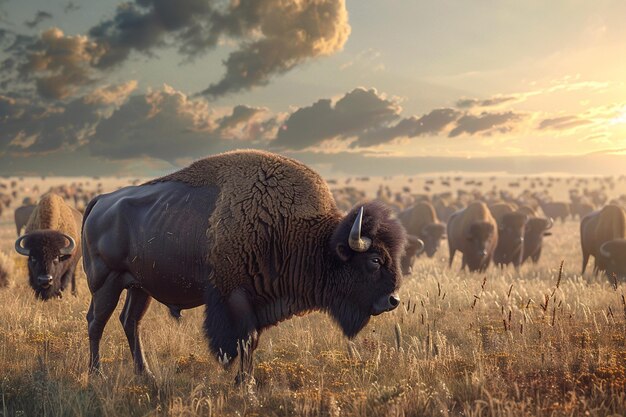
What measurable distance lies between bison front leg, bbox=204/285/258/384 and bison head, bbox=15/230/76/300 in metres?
5.39

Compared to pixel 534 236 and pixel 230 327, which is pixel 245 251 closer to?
pixel 230 327

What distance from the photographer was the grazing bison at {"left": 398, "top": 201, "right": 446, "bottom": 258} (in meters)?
22.0

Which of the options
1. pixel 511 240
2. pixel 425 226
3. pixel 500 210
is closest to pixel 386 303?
pixel 511 240

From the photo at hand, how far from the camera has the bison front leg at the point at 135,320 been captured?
6188mm

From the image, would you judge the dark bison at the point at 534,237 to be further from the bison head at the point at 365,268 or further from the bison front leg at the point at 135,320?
the bison front leg at the point at 135,320

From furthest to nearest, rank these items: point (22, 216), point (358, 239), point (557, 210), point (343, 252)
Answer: point (557, 210) → point (22, 216) → point (343, 252) → point (358, 239)

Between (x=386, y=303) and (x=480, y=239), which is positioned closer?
(x=386, y=303)

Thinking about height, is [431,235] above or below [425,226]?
below

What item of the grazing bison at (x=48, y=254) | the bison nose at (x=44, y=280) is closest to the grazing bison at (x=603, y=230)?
the grazing bison at (x=48, y=254)

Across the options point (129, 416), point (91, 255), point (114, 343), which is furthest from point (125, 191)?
point (129, 416)

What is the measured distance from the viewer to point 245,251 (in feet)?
17.8

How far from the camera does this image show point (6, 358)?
251 inches

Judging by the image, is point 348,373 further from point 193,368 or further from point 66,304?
point 66,304

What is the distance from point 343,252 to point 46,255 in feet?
21.8
